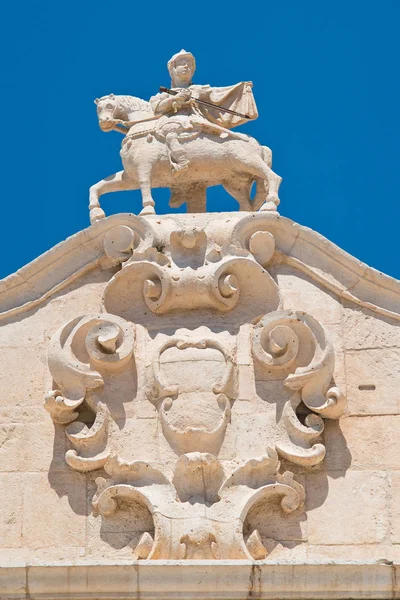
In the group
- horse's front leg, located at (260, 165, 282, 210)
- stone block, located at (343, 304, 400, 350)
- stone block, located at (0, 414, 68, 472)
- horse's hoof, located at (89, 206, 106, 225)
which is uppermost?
horse's front leg, located at (260, 165, 282, 210)

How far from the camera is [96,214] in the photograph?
14070 mm

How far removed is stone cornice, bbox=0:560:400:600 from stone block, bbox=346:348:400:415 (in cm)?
140

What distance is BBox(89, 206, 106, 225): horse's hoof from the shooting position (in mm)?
14031

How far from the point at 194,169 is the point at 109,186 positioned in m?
0.59

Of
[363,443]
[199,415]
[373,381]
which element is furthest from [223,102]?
[363,443]

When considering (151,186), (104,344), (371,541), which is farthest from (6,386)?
(371,541)

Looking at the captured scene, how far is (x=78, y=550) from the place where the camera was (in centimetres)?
1299

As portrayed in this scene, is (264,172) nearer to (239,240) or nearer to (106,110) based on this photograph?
(239,240)

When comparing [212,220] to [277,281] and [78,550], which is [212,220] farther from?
[78,550]

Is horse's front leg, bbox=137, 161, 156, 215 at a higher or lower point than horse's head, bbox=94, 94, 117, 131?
lower

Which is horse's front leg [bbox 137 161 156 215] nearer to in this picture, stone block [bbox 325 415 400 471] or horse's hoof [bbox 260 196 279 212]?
horse's hoof [bbox 260 196 279 212]

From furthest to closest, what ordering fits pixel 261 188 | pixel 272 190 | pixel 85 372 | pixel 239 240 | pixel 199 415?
pixel 261 188 < pixel 272 190 < pixel 239 240 < pixel 85 372 < pixel 199 415

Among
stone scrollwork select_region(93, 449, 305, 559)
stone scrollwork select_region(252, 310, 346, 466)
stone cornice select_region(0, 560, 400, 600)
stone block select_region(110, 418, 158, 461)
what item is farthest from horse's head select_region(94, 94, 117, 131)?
stone cornice select_region(0, 560, 400, 600)

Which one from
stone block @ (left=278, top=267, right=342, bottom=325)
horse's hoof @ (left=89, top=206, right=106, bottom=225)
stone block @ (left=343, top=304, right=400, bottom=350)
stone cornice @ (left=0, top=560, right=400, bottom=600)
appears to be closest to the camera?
stone cornice @ (left=0, top=560, right=400, bottom=600)
